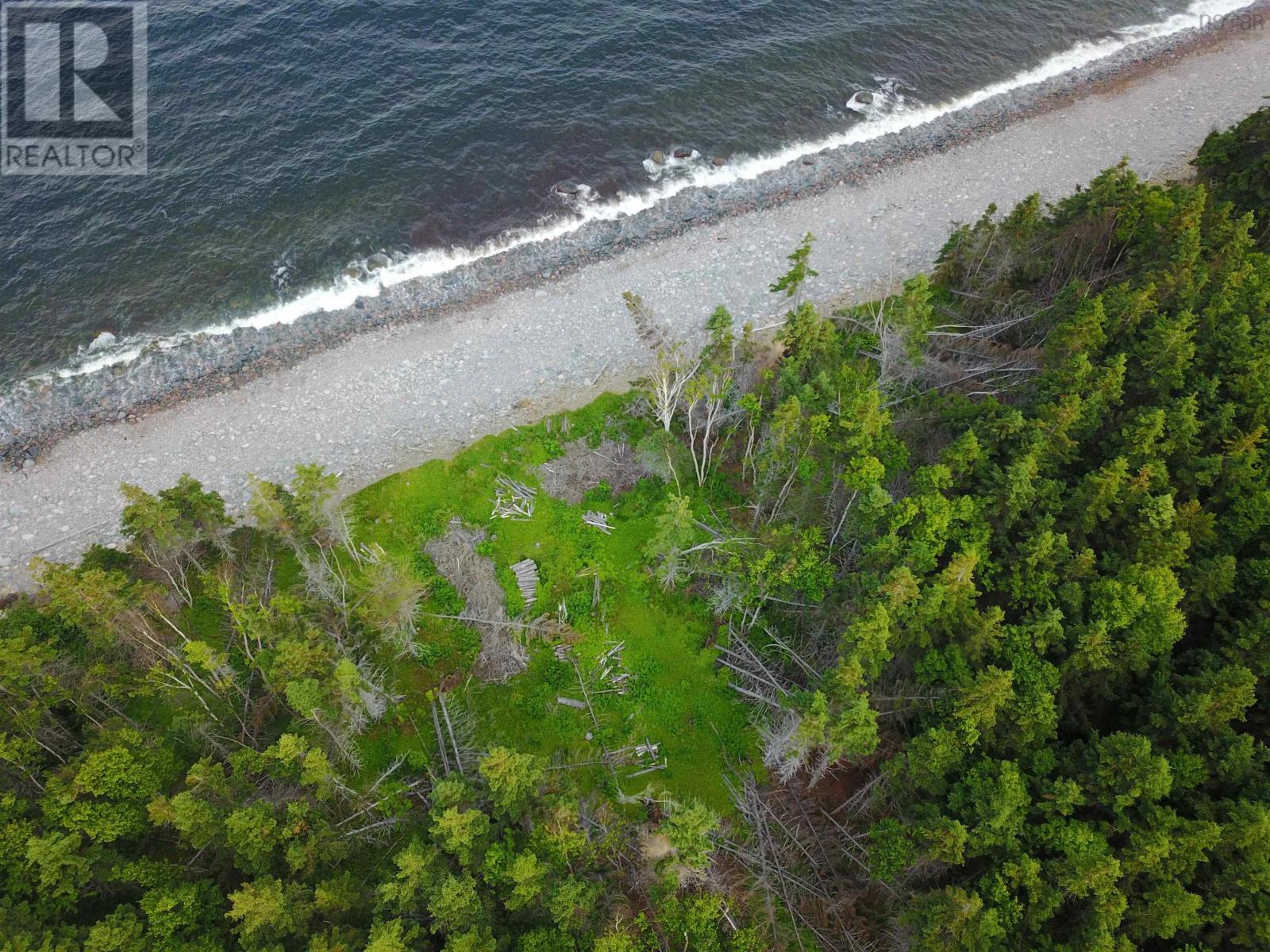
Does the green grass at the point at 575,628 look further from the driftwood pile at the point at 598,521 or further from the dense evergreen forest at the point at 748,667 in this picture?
the driftwood pile at the point at 598,521

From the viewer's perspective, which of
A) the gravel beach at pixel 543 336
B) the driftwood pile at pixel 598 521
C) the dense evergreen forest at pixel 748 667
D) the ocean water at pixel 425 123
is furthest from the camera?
the ocean water at pixel 425 123

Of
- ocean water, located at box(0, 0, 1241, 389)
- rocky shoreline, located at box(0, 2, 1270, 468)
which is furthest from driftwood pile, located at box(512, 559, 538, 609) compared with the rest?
ocean water, located at box(0, 0, 1241, 389)

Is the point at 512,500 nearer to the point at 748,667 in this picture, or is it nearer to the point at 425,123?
the point at 748,667

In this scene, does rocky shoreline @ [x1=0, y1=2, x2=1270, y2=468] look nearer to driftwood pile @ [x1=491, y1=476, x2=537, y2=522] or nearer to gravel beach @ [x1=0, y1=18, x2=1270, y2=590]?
gravel beach @ [x1=0, y1=18, x2=1270, y2=590]

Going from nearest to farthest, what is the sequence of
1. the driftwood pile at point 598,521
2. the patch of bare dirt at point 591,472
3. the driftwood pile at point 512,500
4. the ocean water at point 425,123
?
the driftwood pile at point 598,521, the driftwood pile at point 512,500, the patch of bare dirt at point 591,472, the ocean water at point 425,123

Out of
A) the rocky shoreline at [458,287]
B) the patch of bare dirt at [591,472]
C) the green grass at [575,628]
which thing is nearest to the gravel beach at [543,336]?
the rocky shoreline at [458,287]

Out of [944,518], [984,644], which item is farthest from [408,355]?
Answer: [984,644]
